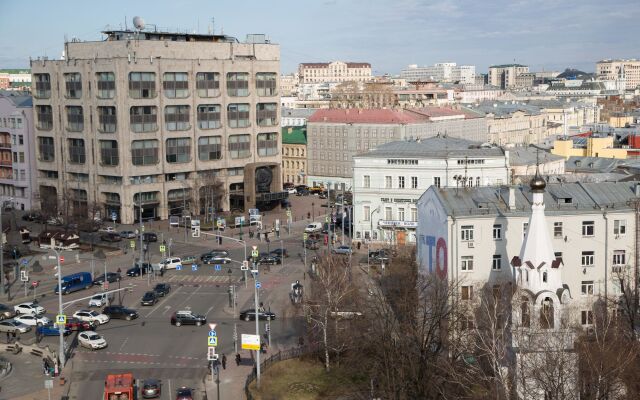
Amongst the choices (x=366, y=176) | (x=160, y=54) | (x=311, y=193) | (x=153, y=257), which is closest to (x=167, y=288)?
(x=153, y=257)

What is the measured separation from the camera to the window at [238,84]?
113562mm

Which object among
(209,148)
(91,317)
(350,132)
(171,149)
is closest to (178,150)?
(171,149)

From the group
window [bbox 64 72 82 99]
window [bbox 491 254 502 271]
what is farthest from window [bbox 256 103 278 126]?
window [bbox 491 254 502 271]

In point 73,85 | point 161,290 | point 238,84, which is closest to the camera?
point 161,290

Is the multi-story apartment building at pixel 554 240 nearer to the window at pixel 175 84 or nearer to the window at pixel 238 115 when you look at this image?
the window at pixel 175 84

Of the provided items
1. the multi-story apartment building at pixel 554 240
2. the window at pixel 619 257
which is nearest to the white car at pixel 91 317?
the multi-story apartment building at pixel 554 240

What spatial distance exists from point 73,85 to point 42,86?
7002 mm

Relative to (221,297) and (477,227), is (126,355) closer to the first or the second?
(221,297)

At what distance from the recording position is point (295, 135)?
139375 mm

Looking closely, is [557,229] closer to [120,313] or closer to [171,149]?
[120,313]

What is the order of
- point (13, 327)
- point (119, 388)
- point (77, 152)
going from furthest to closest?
point (77, 152), point (13, 327), point (119, 388)

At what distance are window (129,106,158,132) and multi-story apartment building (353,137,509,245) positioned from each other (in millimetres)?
28956

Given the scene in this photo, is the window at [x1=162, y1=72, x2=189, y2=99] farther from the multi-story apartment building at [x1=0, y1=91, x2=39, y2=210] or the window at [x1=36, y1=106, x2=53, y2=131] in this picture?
the multi-story apartment building at [x1=0, y1=91, x2=39, y2=210]

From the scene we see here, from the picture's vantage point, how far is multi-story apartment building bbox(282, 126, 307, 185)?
452ft
